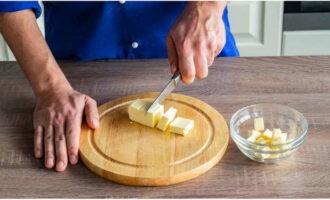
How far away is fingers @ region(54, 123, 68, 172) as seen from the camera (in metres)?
1.04

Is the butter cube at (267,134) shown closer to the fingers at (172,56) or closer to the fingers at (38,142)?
the fingers at (172,56)

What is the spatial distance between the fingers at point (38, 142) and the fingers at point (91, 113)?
3.9 inches

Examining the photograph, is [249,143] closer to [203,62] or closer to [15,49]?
[203,62]

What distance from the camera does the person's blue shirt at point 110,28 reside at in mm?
1349

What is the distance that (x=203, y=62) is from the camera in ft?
3.64

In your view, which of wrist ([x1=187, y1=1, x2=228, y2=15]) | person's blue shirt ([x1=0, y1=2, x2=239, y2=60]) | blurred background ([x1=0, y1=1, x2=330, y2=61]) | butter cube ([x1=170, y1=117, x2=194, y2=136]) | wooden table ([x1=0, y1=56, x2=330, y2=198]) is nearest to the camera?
wooden table ([x1=0, y1=56, x2=330, y2=198])

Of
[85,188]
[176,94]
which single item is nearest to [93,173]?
[85,188]

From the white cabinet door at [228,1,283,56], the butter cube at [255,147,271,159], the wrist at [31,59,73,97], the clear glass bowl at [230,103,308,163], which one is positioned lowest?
the white cabinet door at [228,1,283,56]

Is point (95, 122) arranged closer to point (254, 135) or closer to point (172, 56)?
point (172, 56)

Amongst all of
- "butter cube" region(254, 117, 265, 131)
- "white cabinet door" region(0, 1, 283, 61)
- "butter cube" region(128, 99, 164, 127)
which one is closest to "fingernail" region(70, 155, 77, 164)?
"butter cube" region(128, 99, 164, 127)

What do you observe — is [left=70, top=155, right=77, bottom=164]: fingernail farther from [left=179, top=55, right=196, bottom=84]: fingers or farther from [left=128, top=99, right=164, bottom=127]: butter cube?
[left=179, top=55, right=196, bottom=84]: fingers

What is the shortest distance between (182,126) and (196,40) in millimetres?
183

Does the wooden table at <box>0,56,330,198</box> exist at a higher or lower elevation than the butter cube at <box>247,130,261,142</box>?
lower

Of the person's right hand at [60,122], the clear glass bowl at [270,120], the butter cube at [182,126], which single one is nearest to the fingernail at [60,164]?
the person's right hand at [60,122]
